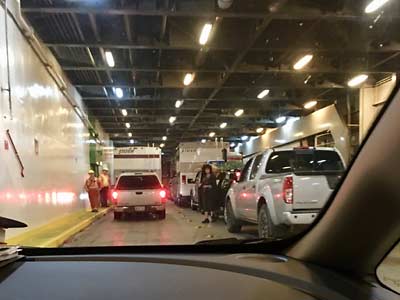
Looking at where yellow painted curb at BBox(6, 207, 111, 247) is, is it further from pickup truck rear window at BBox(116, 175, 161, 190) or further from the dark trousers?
the dark trousers

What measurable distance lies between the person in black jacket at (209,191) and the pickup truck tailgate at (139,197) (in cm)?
251

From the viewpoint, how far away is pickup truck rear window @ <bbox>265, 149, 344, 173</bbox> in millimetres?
5650

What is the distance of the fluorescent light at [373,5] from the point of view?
3570 millimetres

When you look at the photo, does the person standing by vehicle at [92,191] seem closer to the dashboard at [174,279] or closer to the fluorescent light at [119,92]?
the fluorescent light at [119,92]

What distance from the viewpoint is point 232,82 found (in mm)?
21781

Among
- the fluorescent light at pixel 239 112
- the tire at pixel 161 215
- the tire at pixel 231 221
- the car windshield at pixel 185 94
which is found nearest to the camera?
the car windshield at pixel 185 94

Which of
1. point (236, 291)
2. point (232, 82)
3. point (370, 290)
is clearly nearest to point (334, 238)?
point (370, 290)

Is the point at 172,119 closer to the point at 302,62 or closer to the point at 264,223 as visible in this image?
the point at 302,62

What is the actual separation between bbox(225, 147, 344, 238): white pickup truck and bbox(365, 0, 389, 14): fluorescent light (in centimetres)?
110

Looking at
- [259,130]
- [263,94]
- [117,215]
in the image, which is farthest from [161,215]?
[259,130]

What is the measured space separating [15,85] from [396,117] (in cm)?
1052

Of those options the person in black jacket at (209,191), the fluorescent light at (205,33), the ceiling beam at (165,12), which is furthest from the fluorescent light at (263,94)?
the ceiling beam at (165,12)

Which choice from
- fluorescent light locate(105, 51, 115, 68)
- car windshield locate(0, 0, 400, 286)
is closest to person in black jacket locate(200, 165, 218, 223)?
car windshield locate(0, 0, 400, 286)

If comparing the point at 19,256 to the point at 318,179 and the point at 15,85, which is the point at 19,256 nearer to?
the point at 318,179
